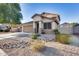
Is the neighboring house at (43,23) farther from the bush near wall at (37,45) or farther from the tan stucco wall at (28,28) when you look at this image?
the bush near wall at (37,45)

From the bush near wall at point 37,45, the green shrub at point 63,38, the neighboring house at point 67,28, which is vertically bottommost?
the bush near wall at point 37,45

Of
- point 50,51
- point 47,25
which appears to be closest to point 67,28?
point 47,25

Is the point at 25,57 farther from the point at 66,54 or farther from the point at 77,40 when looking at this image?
the point at 77,40

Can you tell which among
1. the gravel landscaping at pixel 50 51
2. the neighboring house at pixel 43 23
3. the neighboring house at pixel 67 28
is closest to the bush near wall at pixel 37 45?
the gravel landscaping at pixel 50 51

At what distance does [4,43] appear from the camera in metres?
2.51

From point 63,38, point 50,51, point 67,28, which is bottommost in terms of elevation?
point 50,51

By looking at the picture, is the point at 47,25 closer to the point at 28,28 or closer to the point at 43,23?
the point at 43,23

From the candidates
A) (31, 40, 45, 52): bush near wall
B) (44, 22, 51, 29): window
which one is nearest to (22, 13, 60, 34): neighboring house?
(44, 22, 51, 29): window

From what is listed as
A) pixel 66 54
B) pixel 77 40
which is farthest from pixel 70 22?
pixel 66 54

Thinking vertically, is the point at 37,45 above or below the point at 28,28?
below

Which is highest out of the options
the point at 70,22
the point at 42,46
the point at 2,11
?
the point at 2,11

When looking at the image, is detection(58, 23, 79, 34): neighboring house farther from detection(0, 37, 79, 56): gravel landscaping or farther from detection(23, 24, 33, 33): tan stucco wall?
detection(23, 24, 33, 33): tan stucco wall

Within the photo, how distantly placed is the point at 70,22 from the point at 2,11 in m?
1.00

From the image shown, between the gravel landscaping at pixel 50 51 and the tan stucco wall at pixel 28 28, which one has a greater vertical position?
the tan stucco wall at pixel 28 28
